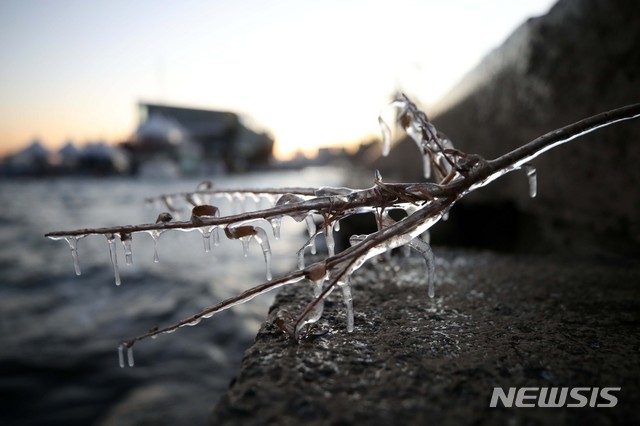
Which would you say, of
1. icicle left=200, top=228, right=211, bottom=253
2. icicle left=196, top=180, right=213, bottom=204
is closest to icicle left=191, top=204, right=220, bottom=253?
icicle left=200, top=228, right=211, bottom=253

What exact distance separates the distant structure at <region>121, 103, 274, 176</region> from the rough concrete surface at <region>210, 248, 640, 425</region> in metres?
31.6

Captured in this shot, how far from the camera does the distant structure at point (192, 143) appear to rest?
35.2m

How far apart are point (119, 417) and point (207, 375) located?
1.82 ft

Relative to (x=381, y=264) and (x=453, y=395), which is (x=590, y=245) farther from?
(x=453, y=395)

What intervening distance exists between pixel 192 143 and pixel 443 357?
46.6 metres

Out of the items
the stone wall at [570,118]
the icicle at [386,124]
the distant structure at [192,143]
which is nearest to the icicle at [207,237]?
the icicle at [386,124]

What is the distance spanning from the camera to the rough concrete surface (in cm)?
66

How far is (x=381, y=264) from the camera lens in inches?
72.9

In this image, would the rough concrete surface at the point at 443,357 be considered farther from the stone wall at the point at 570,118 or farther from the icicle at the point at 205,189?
the stone wall at the point at 570,118

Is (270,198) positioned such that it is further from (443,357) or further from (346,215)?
(443,357)

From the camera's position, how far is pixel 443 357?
Answer: 0.85m

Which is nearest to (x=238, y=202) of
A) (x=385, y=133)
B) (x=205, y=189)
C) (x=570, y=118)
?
(x=205, y=189)

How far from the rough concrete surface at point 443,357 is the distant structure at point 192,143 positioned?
3163 centimetres

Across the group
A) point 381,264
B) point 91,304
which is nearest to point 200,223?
point 381,264
